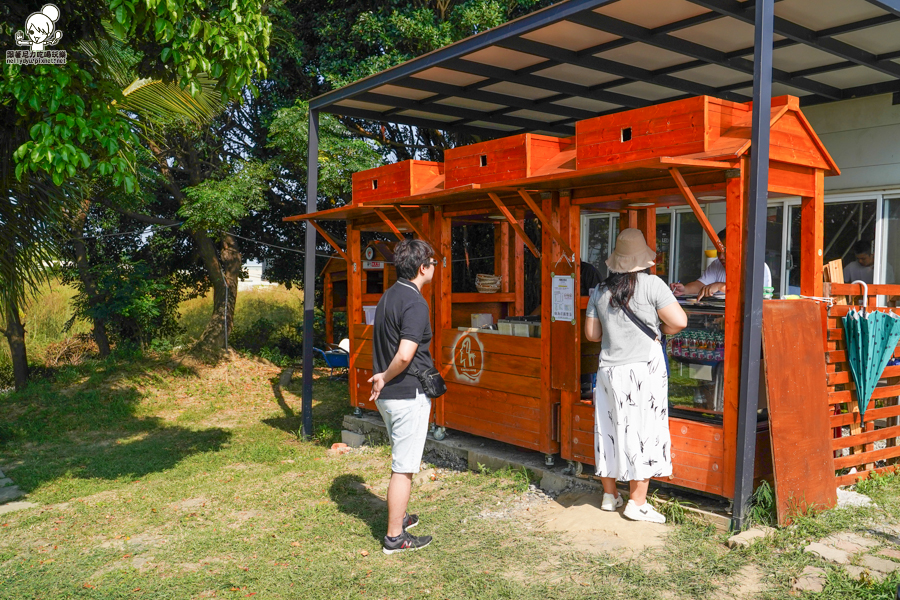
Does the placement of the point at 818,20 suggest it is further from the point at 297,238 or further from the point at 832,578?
the point at 297,238

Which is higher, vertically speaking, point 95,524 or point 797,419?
point 797,419

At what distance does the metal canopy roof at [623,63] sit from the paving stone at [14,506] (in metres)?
4.83

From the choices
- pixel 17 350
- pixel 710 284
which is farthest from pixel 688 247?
pixel 17 350

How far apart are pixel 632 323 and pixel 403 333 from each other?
4.86 feet

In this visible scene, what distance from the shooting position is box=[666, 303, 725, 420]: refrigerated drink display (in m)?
4.95

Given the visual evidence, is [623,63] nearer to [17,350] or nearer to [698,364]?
[698,364]

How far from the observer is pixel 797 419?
449 centimetres

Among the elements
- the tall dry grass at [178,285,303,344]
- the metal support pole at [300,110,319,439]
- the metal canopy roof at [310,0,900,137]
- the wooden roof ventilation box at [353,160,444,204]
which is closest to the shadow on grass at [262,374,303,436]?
the metal support pole at [300,110,319,439]

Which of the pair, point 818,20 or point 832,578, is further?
point 818,20

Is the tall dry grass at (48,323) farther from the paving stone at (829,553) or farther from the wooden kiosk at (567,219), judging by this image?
the paving stone at (829,553)

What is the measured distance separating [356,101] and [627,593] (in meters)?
5.72

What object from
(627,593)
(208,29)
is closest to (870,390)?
(627,593)

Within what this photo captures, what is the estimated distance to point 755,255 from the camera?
425 centimetres

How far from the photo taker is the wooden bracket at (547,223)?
17.9 feet
